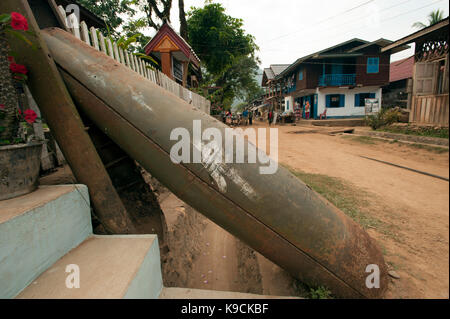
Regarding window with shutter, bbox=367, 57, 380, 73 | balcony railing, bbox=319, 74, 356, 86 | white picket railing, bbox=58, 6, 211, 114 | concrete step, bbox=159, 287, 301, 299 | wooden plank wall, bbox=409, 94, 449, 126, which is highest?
window with shutter, bbox=367, 57, 380, 73

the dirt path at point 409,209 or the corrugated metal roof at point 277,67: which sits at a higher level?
the corrugated metal roof at point 277,67

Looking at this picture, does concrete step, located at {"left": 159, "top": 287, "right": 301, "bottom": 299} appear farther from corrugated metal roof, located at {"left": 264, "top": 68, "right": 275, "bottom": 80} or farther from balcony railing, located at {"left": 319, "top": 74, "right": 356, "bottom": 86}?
corrugated metal roof, located at {"left": 264, "top": 68, "right": 275, "bottom": 80}

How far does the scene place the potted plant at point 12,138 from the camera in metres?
1.51

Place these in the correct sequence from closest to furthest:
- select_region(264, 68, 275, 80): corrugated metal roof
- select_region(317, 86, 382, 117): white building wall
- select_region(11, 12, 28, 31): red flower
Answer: select_region(11, 12, 28, 31): red flower → select_region(317, 86, 382, 117): white building wall → select_region(264, 68, 275, 80): corrugated metal roof

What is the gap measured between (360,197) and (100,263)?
3.81 m

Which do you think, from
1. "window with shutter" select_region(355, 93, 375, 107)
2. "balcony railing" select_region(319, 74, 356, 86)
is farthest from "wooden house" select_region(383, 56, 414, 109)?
"balcony railing" select_region(319, 74, 356, 86)

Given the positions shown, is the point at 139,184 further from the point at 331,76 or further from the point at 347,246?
the point at 331,76

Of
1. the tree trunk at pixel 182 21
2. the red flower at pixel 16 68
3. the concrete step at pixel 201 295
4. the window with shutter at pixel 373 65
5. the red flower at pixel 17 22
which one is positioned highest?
the tree trunk at pixel 182 21

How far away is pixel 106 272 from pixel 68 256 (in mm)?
425

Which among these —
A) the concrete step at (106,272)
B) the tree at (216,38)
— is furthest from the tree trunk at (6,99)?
the tree at (216,38)

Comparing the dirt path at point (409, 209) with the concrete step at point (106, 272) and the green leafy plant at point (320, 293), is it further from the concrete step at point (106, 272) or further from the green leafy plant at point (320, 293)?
the concrete step at point (106, 272)

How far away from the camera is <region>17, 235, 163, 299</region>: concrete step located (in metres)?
1.18

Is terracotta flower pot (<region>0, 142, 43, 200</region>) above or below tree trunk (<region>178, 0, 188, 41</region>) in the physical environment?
below
